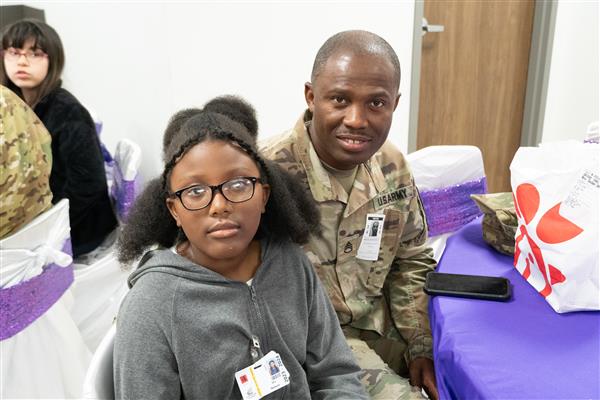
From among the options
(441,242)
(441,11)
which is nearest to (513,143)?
(441,11)

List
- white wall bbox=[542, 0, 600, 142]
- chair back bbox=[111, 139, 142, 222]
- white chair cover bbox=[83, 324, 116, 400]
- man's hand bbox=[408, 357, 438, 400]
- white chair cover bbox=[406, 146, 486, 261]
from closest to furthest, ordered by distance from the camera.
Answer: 1. white chair cover bbox=[83, 324, 116, 400]
2. man's hand bbox=[408, 357, 438, 400]
3. white chair cover bbox=[406, 146, 486, 261]
4. chair back bbox=[111, 139, 142, 222]
5. white wall bbox=[542, 0, 600, 142]

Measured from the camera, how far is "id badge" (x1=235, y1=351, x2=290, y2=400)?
1001 millimetres

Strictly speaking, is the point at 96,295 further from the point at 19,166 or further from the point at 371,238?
the point at 371,238

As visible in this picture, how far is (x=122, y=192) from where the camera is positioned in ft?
7.54

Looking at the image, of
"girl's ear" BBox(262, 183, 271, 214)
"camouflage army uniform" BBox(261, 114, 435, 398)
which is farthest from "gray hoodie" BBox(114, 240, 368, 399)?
"camouflage army uniform" BBox(261, 114, 435, 398)

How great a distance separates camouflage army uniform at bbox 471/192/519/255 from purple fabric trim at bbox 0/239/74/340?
1322mm

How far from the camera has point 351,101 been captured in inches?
51.0

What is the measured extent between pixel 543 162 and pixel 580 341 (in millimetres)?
400

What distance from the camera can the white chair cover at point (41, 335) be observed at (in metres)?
1.60

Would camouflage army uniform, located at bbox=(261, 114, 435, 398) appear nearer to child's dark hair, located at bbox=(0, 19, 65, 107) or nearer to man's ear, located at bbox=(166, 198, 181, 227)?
man's ear, located at bbox=(166, 198, 181, 227)

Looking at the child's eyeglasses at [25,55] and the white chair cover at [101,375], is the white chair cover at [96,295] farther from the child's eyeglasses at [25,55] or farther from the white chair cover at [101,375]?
the white chair cover at [101,375]

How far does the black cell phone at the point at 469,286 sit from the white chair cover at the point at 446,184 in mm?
659

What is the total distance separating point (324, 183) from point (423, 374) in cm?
57

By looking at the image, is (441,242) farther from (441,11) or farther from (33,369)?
(441,11)
